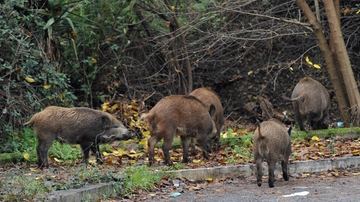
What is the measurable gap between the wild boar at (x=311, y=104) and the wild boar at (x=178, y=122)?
3165 millimetres

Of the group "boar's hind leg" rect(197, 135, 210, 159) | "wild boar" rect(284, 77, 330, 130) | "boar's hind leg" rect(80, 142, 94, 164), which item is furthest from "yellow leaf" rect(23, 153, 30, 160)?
"wild boar" rect(284, 77, 330, 130)

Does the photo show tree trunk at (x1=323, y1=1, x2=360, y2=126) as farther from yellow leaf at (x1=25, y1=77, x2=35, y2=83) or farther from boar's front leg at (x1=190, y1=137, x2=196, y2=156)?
yellow leaf at (x1=25, y1=77, x2=35, y2=83)

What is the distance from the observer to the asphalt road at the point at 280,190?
820 centimetres

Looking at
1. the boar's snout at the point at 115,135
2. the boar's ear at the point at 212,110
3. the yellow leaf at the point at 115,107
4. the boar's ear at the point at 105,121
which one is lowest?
the boar's snout at the point at 115,135

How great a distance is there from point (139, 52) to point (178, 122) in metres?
5.80

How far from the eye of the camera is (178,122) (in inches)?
439

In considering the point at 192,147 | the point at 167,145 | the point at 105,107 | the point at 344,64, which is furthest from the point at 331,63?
the point at 167,145

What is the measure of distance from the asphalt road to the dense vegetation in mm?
4587

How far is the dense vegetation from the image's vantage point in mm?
12945

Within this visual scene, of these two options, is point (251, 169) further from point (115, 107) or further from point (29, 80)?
point (115, 107)

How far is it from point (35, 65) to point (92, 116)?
2.44m

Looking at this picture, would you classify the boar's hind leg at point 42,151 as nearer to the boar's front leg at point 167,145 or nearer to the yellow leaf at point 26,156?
the yellow leaf at point 26,156

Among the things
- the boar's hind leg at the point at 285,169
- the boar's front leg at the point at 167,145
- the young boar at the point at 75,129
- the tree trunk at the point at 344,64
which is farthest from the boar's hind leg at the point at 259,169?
the tree trunk at the point at 344,64

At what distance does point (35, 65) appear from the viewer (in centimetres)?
1327
